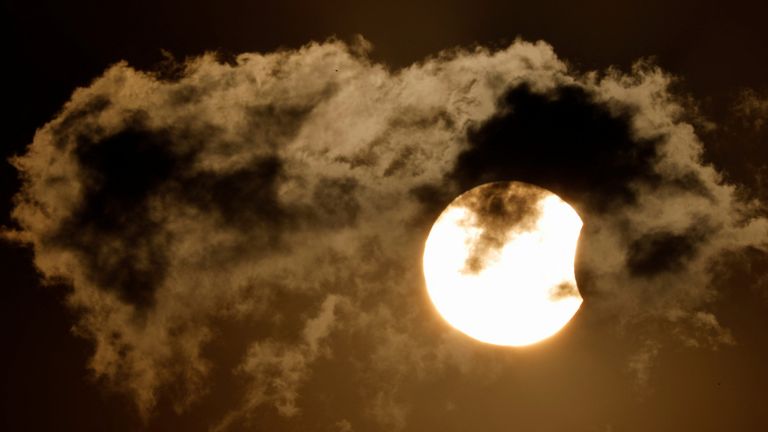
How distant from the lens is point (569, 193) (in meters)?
25.2

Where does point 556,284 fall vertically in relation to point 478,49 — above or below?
below

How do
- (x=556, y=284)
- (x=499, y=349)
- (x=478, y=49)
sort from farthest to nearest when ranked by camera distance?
1. (x=499, y=349)
2. (x=556, y=284)
3. (x=478, y=49)

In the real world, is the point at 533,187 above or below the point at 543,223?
above

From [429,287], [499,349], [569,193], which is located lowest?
[499,349]

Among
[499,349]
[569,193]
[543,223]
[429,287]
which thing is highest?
[569,193]

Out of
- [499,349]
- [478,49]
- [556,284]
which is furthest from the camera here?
[499,349]

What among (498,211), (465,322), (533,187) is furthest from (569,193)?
(465,322)

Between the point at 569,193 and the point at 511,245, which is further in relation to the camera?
the point at 569,193

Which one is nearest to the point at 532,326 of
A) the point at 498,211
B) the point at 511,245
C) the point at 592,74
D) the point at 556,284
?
the point at 556,284

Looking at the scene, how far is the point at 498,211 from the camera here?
78.3ft

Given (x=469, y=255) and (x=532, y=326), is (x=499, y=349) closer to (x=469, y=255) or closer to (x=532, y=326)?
(x=532, y=326)

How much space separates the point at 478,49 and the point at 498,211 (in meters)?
7.38

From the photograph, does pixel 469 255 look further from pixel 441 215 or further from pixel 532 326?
pixel 532 326

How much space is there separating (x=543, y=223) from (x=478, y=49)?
27.5ft
